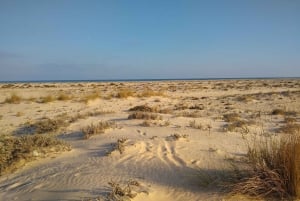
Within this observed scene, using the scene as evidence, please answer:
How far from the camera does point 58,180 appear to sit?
548 centimetres

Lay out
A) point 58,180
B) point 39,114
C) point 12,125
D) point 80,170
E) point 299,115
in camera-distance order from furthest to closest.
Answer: point 39,114
point 299,115
point 12,125
point 80,170
point 58,180

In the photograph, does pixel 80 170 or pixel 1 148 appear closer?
pixel 80 170

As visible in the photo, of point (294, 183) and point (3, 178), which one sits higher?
point (294, 183)

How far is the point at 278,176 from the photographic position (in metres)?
4.43

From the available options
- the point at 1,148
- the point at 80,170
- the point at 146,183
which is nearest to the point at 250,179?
the point at 146,183

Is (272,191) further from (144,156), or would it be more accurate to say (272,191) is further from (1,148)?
(1,148)

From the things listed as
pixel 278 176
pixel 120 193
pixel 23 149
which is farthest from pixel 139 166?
pixel 23 149

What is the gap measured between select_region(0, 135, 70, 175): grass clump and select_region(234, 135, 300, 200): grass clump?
173 inches

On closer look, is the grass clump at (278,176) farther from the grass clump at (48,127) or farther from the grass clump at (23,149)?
the grass clump at (48,127)

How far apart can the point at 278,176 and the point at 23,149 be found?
5.15 meters

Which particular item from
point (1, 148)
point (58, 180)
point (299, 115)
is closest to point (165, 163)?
point (58, 180)

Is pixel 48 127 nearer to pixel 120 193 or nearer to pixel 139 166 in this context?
pixel 139 166

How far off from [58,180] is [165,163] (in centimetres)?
190

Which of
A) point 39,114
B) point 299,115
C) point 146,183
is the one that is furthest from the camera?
point 39,114
